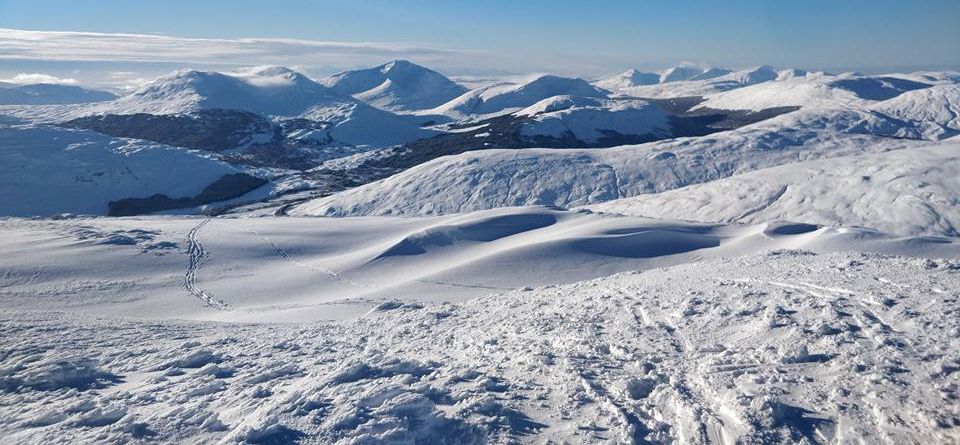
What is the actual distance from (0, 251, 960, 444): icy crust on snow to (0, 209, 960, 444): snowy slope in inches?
1.1

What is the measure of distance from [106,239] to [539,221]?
15.9 metres

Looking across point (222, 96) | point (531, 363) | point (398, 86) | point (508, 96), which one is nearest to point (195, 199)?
point (531, 363)

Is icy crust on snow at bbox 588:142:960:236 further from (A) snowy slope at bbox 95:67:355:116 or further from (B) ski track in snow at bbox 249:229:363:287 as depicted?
(A) snowy slope at bbox 95:67:355:116

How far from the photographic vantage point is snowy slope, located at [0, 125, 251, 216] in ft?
135

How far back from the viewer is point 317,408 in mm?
6711

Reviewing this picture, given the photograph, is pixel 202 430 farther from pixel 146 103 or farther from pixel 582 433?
pixel 146 103

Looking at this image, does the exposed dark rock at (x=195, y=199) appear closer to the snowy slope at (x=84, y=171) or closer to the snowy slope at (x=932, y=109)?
the snowy slope at (x=84, y=171)

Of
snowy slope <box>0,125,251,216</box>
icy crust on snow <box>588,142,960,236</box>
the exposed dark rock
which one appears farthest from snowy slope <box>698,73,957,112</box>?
snowy slope <box>0,125,251,216</box>

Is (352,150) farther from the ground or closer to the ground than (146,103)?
closer to the ground

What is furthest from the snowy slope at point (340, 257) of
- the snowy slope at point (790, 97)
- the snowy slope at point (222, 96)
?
the snowy slope at point (790, 97)

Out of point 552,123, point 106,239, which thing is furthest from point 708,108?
point 106,239

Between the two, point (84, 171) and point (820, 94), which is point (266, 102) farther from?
point (820, 94)

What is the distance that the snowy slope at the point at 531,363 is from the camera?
6.27m

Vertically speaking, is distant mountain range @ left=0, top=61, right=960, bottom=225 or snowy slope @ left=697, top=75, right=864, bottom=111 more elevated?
snowy slope @ left=697, top=75, right=864, bottom=111
